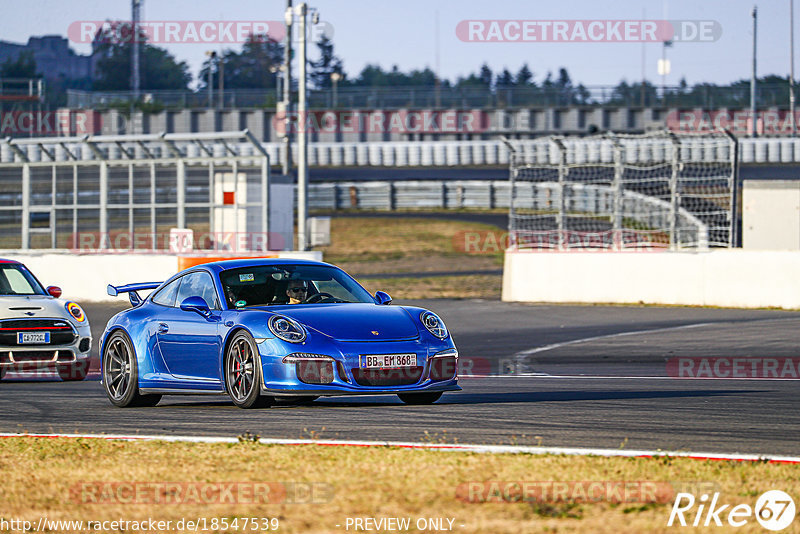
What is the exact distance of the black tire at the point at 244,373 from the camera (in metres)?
9.25

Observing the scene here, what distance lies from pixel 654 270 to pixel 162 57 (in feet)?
288

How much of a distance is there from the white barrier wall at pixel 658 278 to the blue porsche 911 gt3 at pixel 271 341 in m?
12.8

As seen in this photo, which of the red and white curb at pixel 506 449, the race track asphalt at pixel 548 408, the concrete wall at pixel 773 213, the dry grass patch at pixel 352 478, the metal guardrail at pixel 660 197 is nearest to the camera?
the dry grass patch at pixel 352 478

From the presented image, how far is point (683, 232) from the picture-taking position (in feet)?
78.2

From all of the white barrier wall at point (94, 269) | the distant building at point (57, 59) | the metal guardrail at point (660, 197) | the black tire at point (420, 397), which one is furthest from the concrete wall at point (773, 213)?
the distant building at point (57, 59)

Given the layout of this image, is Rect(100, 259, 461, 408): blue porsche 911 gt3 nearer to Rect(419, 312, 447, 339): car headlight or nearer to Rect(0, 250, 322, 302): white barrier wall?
Rect(419, 312, 447, 339): car headlight

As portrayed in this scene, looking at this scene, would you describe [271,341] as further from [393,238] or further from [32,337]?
Result: [393,238]

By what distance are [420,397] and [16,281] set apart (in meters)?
6.94

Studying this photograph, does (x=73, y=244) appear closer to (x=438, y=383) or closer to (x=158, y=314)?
(x=158, y=314)

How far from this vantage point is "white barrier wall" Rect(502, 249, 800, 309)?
2141 centimetres

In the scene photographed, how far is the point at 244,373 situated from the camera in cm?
942

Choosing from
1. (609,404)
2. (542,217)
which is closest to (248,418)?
(609,404)

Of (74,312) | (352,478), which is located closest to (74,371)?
(74,312)

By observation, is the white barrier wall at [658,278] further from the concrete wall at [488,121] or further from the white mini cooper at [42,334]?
the concrete wall at [488,121]
